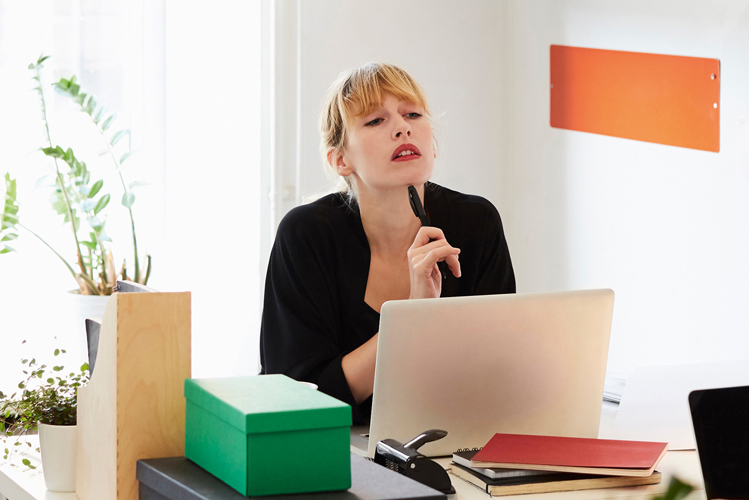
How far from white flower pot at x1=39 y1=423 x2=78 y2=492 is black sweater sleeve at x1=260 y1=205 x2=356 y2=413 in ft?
1.74

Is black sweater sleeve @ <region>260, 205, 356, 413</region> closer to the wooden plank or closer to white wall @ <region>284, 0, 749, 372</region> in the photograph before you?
the wooden plank

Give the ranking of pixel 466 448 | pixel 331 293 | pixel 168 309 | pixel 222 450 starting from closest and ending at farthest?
pixel 222 450 < pixel 168 309 < pixel 466 448 < pixel 331 293

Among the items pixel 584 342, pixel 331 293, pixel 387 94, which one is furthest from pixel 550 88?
pixel 584 342

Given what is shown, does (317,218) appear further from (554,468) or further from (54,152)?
(54,152)

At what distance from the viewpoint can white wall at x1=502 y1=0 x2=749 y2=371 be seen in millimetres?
2172

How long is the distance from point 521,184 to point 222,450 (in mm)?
2580

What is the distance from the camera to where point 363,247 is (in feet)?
5.29

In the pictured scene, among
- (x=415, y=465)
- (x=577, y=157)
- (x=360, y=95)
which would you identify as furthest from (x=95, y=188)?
(x=415, y=465)

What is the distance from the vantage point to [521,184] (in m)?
3.15

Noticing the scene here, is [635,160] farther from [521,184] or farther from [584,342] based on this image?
[584,342]

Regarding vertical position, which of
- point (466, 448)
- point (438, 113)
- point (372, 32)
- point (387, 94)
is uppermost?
point (372, 32)

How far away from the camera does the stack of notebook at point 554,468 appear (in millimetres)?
912

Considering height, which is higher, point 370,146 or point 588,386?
point 370,146

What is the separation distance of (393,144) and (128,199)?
53.3 inches
